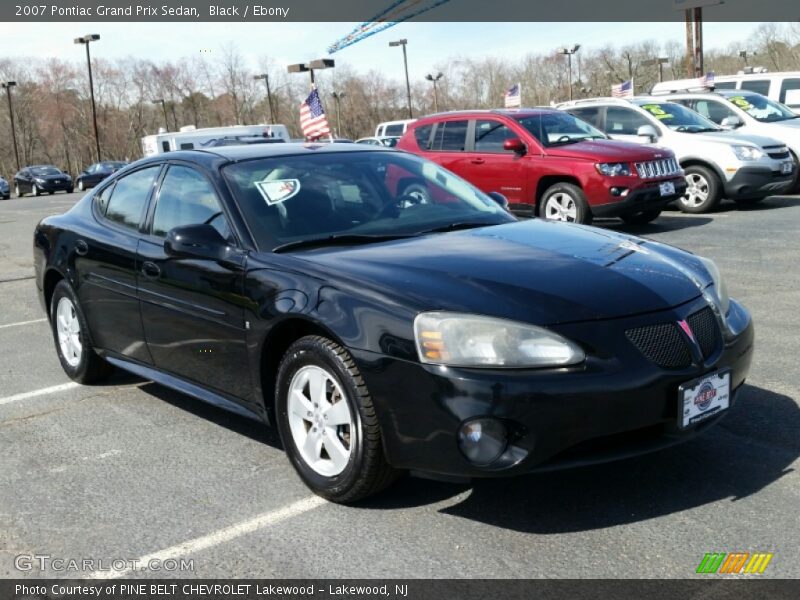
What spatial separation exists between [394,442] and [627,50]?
89.4 metres

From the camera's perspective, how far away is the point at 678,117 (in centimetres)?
1426

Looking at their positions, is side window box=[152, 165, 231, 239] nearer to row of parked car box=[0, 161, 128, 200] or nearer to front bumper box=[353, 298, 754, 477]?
front bumper box=[353, 298, 754, 477]

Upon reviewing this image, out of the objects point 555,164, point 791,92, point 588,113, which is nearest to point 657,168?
point 555,164

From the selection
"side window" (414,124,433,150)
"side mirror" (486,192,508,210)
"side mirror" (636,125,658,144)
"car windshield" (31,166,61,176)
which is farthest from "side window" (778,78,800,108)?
"car windshield" (31,166,61,176)

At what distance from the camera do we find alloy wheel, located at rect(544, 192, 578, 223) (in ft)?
38.2

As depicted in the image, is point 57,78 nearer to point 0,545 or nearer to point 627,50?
point 627,50

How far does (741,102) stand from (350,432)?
14048mm

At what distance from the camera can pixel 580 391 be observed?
10.2 feet

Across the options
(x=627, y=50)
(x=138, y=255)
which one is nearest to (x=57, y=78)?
(x=627, y=50)

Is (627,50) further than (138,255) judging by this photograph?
Yes

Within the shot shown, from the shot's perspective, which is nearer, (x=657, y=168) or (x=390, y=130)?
(x=657, y=168)

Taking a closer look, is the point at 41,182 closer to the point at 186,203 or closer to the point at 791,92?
the point at 791,92

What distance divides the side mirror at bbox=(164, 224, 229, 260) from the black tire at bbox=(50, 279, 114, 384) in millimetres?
1575

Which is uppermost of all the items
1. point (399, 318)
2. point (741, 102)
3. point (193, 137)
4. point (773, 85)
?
point (193, 137)
